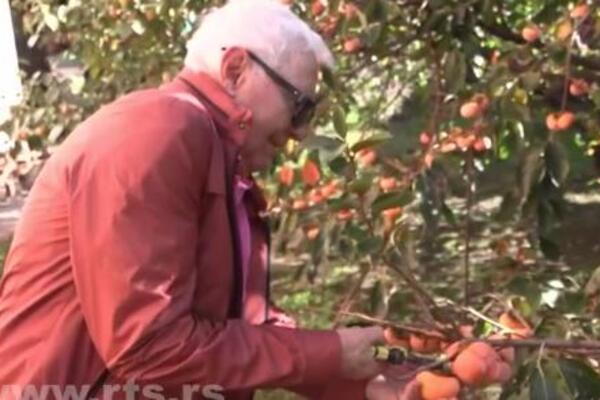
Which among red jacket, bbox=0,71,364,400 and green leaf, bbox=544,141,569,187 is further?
green leaf, bbox=544,141,569,187

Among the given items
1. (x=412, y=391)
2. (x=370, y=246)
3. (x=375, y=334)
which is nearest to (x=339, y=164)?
(x=370, y=246)

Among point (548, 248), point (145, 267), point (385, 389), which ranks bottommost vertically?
point (548, 248)

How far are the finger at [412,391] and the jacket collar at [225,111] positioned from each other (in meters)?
0.40

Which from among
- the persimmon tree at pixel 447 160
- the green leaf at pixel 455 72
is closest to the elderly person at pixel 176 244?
the persimmon tree at pixel 447 160

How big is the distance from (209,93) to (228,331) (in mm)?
333

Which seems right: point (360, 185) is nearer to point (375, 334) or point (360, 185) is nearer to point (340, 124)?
point (340, 124)

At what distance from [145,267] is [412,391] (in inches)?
15.6

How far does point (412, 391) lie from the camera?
1.73m

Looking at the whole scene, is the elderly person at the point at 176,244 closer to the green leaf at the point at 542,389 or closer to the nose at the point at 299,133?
the nose at the point at 299,133

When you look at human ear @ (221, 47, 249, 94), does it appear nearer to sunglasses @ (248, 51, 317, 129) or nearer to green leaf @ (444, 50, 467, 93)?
sunglasses @ (248, 51, 317, 129)

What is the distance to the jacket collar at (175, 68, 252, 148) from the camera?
1.79 m

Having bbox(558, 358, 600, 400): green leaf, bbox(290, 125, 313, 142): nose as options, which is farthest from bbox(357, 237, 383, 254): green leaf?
bbox(558, 358, 600, 400): green leaf

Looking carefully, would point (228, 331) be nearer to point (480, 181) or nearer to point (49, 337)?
point (49, 337)

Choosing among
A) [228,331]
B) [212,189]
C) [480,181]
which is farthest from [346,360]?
[480,181]
